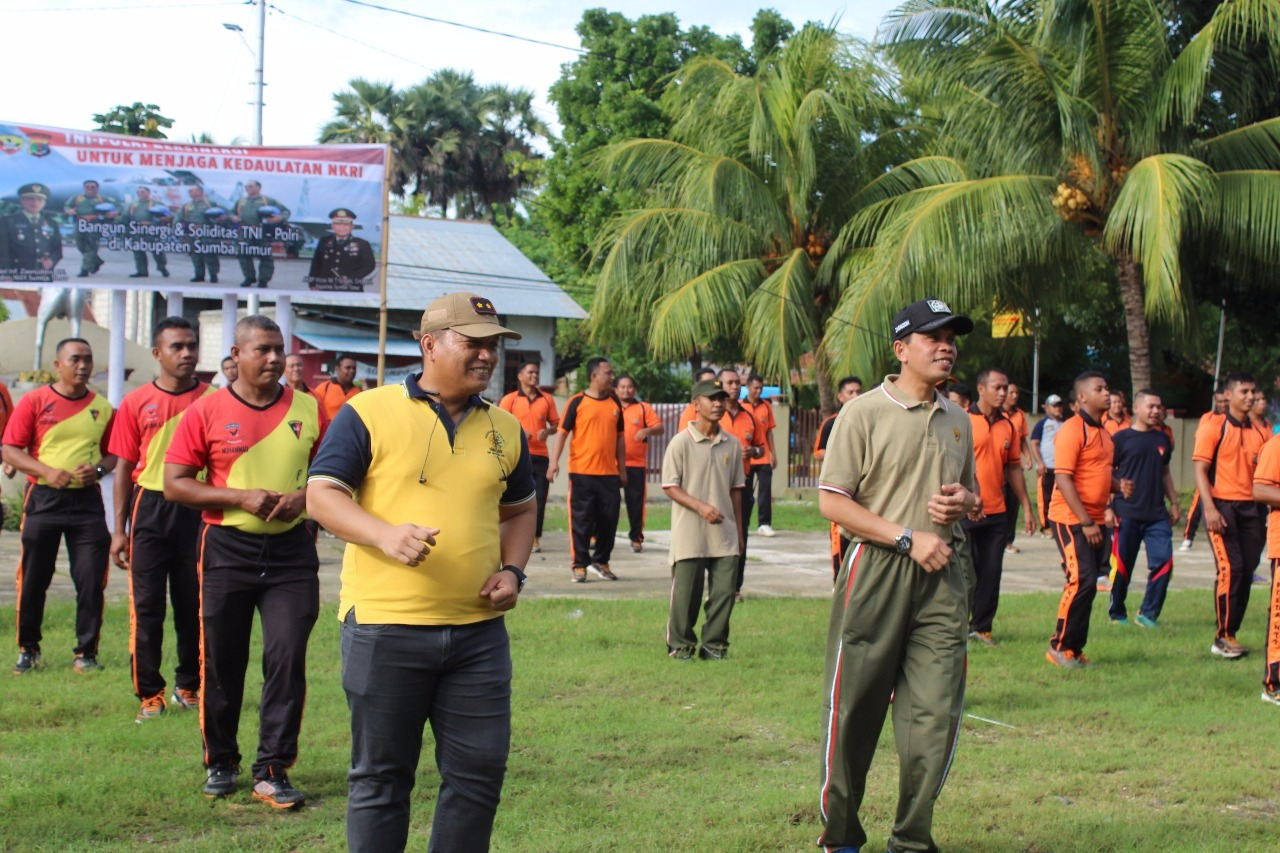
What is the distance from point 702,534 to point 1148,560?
4.26 metres

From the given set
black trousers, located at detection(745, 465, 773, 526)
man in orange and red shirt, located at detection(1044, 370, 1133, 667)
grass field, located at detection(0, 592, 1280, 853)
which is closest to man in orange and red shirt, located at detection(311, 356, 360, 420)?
black trousers, located at detection(745, 465, 773, 526)

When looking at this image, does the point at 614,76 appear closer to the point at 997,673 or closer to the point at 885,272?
the point at 885,272

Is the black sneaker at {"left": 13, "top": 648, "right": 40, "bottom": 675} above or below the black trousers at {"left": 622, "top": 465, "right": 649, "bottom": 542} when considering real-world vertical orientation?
below

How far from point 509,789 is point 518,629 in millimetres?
4082

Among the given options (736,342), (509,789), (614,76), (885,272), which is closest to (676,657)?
(509,789)

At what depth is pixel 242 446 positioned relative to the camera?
5836 mm

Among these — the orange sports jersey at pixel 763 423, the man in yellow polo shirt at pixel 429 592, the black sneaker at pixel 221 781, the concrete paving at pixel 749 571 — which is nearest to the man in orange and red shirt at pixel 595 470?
the concrete paving at pixel 749 571

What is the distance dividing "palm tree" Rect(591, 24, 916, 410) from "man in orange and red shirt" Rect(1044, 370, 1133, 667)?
36.0 feet

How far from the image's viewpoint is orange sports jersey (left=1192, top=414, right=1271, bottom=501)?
981cm

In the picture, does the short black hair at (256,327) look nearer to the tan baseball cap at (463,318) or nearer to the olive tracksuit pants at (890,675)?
the tan baseball cap at (463,318)

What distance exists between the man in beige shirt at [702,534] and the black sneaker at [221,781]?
3897 mm

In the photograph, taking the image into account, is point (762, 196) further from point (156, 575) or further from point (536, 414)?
point (156, 575)

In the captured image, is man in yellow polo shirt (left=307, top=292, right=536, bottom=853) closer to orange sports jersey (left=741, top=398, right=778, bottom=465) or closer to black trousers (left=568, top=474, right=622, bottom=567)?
black trousers (left=568, top=474, right=622, bottom=567)

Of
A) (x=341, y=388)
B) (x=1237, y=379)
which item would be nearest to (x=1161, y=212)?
(x=1237, y=379)
